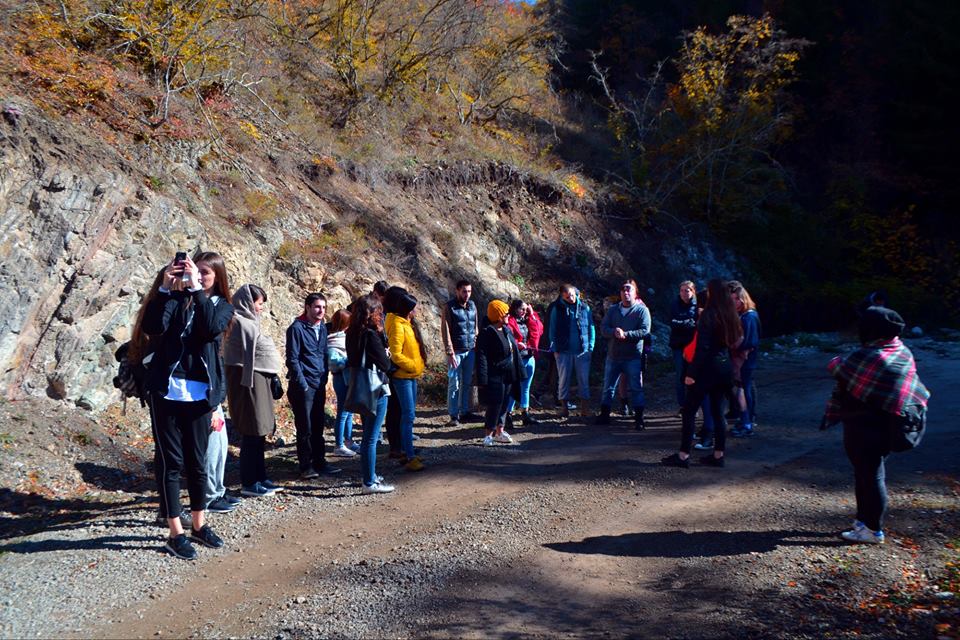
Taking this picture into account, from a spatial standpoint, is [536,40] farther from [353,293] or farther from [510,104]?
[353,293]

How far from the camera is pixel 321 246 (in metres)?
12.7

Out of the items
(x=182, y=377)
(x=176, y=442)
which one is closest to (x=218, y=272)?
(x=182, y=377)

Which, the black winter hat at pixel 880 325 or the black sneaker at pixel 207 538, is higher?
the black winter hat at pixel 880 325

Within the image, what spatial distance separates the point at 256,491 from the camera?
6.74 metres

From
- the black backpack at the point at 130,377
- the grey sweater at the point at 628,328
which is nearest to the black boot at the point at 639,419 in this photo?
the grey sweater at the point at 628,328

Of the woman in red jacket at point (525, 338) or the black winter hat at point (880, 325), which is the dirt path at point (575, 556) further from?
the woman in red jacket at point (525, 338)

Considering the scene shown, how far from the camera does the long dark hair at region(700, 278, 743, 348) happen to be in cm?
741

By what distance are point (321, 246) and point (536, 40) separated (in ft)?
38.6

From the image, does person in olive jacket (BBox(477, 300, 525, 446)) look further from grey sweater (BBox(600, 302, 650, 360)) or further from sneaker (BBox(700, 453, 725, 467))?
sneaker (BBox(700, 453, 725, 467))

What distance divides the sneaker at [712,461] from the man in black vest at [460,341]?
366cm

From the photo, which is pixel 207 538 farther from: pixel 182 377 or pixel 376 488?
pixel 376 488

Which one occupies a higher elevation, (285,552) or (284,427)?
(284,427)

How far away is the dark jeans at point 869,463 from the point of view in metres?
5.41

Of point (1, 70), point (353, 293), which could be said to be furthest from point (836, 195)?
point (1, 70)
